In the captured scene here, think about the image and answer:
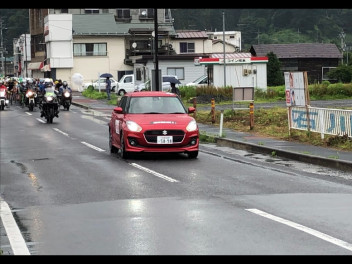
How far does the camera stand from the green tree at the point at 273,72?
209 feet

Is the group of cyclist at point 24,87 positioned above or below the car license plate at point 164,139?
above

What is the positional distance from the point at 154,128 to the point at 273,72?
4859cm

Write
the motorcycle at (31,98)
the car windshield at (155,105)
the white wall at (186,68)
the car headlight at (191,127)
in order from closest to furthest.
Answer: the car headlight at (191,127)
the car windshield at (155,105)
the motorcycle at (31,98)
the white wall at (186,68)

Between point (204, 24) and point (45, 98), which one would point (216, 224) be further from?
point (204, 24)

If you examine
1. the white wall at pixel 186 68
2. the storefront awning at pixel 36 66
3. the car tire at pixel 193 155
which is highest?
the storefront awning at pixel 36 66

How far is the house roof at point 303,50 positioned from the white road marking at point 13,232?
63740 millimetres

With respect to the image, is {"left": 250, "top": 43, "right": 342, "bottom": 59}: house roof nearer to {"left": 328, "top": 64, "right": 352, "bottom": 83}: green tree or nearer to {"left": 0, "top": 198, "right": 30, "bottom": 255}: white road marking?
{"left": 328, "top": 64, "right": 352, "bottom": 83}: green tree

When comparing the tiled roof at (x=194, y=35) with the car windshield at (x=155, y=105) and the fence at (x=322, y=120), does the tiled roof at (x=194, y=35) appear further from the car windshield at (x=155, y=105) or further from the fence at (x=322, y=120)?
the car windshield at (x=155, y=105)

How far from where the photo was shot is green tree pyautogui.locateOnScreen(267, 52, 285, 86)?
6384 cm

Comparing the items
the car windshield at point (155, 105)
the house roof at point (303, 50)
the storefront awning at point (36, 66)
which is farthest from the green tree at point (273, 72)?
the car windshield at point (155, 105)

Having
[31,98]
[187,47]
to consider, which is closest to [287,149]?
[31,98]

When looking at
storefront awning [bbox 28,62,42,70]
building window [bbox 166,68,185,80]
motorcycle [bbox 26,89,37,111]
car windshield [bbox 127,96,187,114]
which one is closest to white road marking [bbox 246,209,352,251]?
car windshield [bbox 127,96,187,114]

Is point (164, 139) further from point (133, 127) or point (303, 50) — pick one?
point (303, 50)

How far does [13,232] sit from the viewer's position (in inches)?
313
